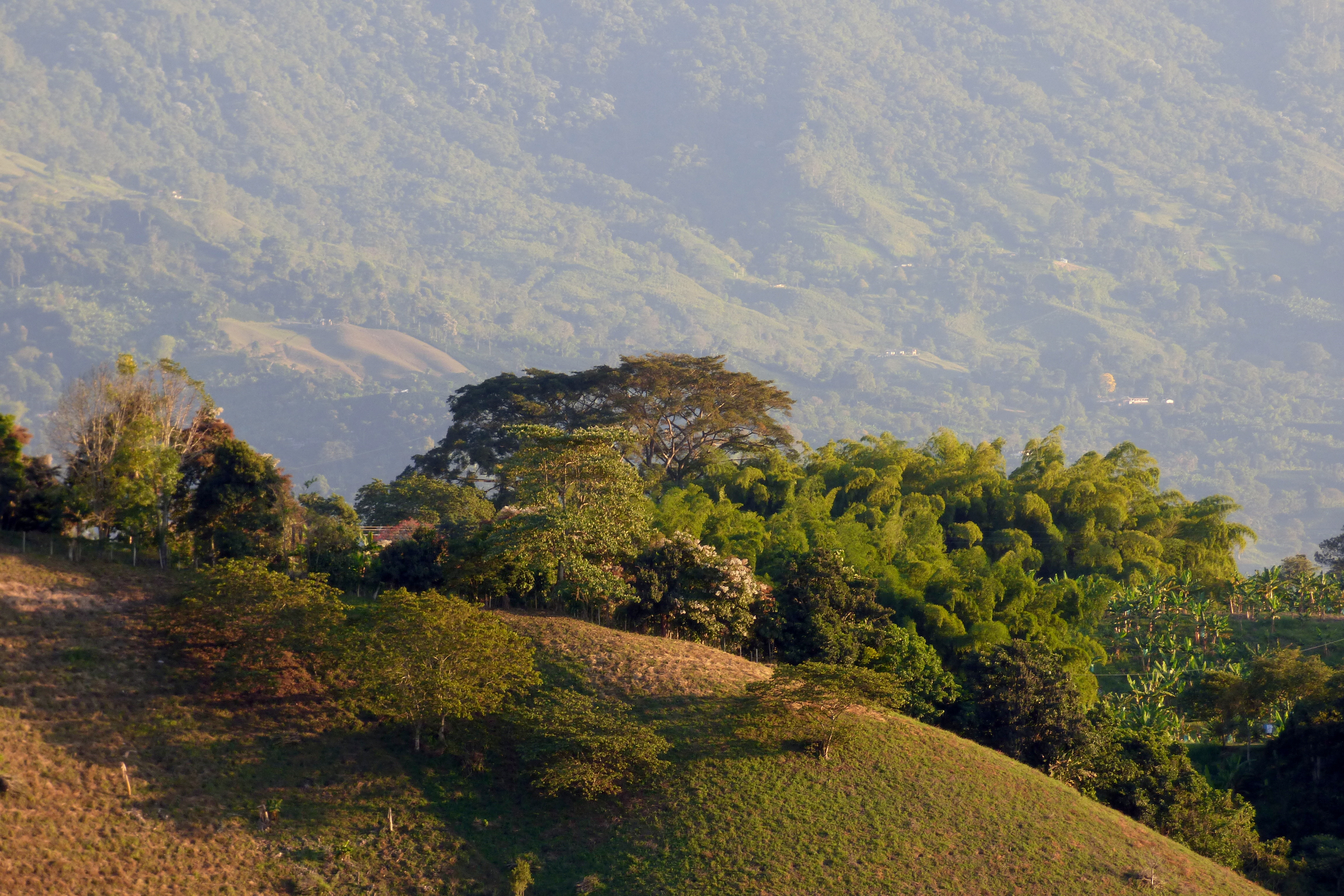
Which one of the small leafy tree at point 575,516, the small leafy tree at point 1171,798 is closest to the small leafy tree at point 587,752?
the small leafy tree at point 575,516

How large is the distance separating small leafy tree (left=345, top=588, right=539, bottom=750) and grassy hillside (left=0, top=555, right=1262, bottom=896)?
1.53 meters

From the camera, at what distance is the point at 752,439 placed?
268 ft

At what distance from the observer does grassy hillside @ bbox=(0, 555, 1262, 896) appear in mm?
35344

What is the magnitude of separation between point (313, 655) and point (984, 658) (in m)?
27.4

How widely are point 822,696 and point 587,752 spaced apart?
8.97 metres

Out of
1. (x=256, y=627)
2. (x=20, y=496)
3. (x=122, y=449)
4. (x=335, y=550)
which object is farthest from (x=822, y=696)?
(x=20, y=496)

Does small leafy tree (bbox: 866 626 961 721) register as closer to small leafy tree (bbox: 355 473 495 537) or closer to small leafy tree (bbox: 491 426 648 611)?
small leafy tree (bbox: 491 426 648 611)

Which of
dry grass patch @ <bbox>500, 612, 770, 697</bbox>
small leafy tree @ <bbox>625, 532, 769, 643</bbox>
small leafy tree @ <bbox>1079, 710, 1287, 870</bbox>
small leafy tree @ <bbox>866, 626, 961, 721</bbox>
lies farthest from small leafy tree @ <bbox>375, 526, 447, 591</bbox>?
small leafy tree @ <bbox>1079, 710, 1287, 870</bbox>

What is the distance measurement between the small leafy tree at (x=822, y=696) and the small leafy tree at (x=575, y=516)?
893 centimetres

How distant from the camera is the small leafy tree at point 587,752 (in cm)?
3925

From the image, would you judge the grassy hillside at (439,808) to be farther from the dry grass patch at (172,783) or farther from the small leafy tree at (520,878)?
the small leafy tree at (520,878)

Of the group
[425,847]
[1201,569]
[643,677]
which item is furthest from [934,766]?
[1201,569]

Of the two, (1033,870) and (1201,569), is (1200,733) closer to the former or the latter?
(1201,569)

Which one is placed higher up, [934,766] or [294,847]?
[934,766]
